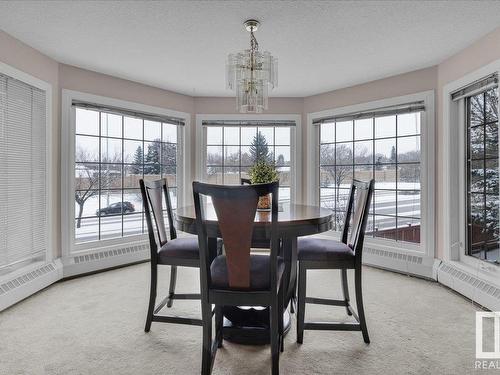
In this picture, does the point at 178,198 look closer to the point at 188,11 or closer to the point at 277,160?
the point at 277,160

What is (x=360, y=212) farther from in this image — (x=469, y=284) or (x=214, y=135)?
(x=214, y=135)

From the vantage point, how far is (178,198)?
4570 millimetres

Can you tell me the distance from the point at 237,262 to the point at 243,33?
1996 millimetres

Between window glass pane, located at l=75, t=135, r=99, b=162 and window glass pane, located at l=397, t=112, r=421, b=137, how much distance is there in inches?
145

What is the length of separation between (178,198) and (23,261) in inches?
78.6

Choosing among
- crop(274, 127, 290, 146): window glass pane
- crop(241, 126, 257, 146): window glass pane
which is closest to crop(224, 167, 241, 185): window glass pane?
crop(241, 126, 257, 146): window glass pane

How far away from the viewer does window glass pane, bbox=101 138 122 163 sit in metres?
3.88

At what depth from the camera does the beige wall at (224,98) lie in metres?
2.86

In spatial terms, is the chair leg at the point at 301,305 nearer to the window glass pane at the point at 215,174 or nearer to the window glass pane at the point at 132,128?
the window glass pane at the point at 215,174

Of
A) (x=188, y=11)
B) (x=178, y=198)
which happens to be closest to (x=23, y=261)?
(x=178, y=198)

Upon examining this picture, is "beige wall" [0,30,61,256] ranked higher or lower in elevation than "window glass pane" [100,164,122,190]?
higher

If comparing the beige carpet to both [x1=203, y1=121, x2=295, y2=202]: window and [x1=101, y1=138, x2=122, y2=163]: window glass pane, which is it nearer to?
[x1=101, y1=138, x2=122, y2=163]: window glass pane

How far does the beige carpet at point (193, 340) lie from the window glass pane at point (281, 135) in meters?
2.42

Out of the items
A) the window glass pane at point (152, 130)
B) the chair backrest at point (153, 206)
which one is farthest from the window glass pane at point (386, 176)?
the window glass pane at point (152, 130)
